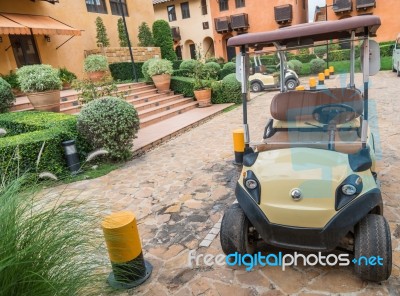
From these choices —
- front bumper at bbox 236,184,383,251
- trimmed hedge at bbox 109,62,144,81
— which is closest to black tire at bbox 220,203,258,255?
front bumper at bbox 236,184,383,251

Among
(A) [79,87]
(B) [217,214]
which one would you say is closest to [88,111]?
(A) [79,87]

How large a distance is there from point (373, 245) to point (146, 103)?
33.6 ft

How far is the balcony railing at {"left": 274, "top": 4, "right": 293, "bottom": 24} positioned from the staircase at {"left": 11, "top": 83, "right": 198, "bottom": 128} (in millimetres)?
18107

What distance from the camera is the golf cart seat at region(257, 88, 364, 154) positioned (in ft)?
11.2

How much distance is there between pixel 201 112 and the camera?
1161cm

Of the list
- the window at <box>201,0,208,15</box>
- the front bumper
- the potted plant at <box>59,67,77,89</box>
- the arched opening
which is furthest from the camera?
the arched opening

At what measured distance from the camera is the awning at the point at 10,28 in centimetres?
1103

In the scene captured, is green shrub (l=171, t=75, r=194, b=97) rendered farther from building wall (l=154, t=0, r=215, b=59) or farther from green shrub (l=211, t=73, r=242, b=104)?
building wall (l=154, t=0, r=215, b=59)

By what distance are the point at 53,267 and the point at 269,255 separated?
6.68ft

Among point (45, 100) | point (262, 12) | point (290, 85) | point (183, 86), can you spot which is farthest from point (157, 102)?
point (262, 12)

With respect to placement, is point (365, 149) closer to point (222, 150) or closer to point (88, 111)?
A: point (222, 150)

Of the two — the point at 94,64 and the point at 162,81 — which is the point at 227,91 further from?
the point at 94,64

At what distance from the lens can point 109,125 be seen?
6.32 metres

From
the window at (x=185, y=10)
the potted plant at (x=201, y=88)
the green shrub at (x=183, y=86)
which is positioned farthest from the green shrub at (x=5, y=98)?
the window at (x=185, y=10)
